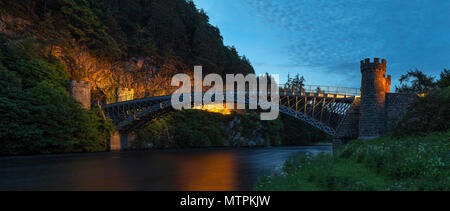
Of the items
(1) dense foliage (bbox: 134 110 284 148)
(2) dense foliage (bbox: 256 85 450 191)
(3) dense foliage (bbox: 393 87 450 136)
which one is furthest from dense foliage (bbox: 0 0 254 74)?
(3) dense foliage (bbox: 393 87 450 136)

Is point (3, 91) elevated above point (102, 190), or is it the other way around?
point (3, 91)

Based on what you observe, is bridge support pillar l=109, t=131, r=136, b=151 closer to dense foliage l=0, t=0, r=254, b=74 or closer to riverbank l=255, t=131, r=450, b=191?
dense foliage l=0, t=0, r=254, b=74

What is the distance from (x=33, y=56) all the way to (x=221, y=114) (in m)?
35.8

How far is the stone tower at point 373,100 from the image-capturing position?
27.9 meters

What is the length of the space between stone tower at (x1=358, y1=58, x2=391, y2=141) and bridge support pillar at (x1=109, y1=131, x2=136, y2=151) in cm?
3275

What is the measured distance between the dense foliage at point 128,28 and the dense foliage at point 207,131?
16913mm

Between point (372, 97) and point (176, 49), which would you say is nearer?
point (372, 97)

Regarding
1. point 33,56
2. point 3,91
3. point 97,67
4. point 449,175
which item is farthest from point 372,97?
point 97,67

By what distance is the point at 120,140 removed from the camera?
44.3 metres

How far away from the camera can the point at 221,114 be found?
61.0 m

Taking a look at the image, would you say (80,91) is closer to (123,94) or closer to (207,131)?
(123,94)

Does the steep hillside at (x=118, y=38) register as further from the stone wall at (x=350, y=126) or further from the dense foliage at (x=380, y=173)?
the dense foliage at (x=380, y=173)

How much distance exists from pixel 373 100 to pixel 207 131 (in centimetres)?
3334
